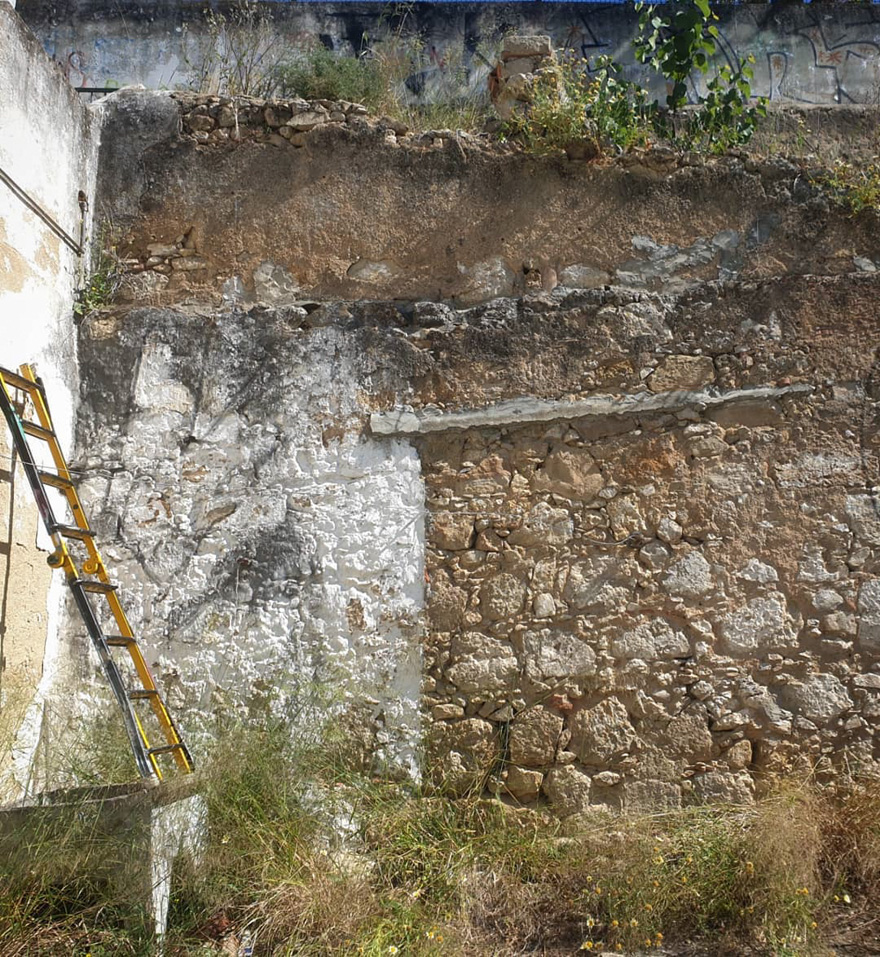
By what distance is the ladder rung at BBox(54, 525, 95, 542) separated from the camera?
14.4ft

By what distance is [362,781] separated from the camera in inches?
173

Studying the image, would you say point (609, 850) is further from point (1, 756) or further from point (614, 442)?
point (1, 756)

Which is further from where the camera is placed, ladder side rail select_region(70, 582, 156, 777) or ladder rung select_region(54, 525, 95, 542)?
ladder rung select_region(54, 525, 95, 542)

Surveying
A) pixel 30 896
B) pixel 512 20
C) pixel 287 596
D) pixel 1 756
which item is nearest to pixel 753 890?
pixel 287 596

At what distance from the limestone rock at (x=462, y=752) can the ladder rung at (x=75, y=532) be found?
1.76 meters

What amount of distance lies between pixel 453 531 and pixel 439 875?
1463 millimetres

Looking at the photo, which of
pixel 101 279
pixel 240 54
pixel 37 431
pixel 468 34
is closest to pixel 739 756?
pixel 37 431

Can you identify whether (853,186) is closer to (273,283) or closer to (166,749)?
(273,283)

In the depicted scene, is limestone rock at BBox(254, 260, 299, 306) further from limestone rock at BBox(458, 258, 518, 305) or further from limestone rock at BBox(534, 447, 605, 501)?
limestone rock at BBox(534, 447, 605, 501)

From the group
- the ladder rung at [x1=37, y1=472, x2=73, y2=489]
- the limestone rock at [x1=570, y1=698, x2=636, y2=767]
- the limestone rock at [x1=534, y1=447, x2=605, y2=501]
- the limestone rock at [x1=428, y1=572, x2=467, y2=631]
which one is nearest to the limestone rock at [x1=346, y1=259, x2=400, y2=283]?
the limestone rock at [x1=534, y1=447, x2=605, y2=501]

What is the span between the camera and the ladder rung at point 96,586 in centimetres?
430

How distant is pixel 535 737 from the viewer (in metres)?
4.50

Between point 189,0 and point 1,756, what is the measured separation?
569 centimetres

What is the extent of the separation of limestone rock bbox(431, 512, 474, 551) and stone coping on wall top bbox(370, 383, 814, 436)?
0.41 meters
